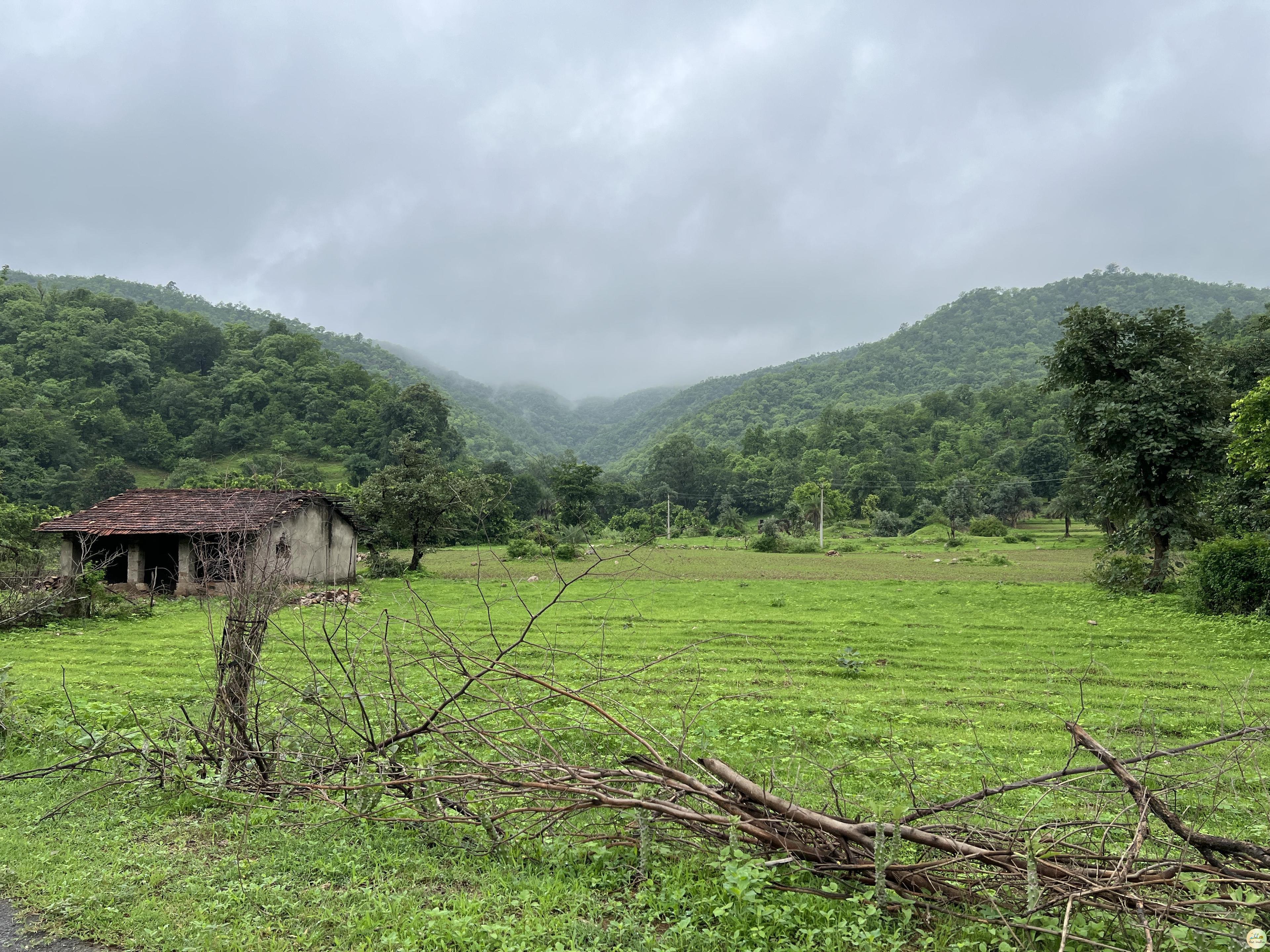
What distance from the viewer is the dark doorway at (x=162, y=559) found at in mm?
22391

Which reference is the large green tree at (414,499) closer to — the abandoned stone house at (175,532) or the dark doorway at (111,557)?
the abandoned stone house at (175,532)

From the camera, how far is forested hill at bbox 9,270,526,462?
112000 mm

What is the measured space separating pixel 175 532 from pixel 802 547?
4063 cm

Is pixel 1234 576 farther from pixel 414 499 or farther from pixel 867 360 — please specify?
pixel 867 360

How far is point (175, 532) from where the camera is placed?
2116 centimetres

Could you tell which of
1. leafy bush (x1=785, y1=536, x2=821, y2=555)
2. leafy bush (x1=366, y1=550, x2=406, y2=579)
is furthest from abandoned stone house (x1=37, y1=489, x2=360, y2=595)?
leafy bush (x1=785, y1=536, x2=821, y2=555)

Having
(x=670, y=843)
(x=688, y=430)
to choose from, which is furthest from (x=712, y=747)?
(x=688, y=430)

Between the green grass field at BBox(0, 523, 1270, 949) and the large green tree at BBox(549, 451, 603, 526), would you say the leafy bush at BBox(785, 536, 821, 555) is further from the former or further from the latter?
the green grass field at BBox(0, 523, 1270, 949)

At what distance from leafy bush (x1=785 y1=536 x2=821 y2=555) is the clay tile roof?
116 ft

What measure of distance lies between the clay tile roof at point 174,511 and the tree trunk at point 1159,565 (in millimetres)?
26763

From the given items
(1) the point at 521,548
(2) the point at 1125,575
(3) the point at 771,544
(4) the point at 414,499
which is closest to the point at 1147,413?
(2) the point at 1125,575

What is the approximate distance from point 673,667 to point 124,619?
49.6 ft

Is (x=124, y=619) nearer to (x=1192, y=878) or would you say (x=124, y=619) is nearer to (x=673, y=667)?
(x=673, y=667)

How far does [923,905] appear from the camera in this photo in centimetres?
332
